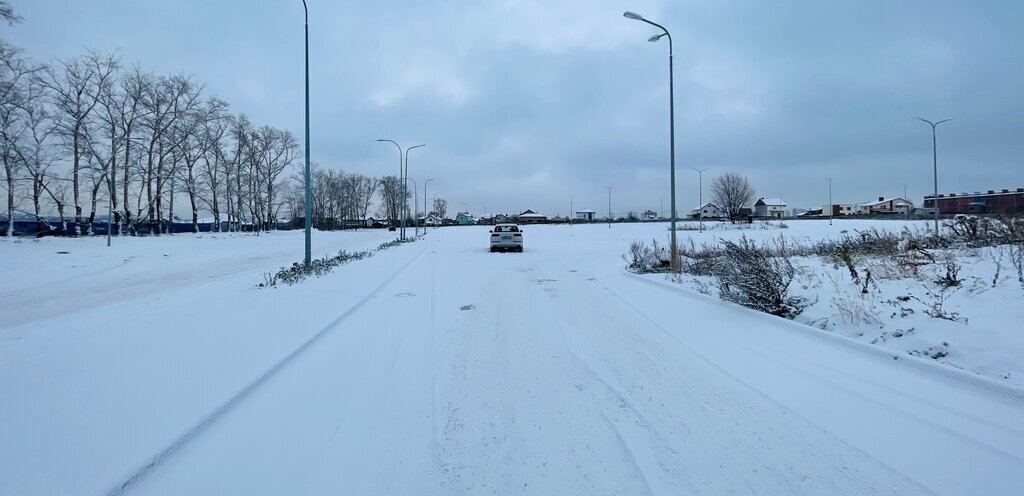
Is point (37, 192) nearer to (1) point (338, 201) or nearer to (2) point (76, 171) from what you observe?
(2) point (76, 171)

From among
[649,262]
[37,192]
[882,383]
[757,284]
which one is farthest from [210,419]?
[37,192]

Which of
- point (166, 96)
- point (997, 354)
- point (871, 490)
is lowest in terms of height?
point (871, 490)

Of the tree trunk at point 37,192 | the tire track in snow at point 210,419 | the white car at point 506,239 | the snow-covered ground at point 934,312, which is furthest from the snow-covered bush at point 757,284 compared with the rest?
the tree trunk at point 37,192

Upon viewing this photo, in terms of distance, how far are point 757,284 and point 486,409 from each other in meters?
5.53

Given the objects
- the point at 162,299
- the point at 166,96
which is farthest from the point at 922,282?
the point at 166,96

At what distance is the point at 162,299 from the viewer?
10000 millimetres

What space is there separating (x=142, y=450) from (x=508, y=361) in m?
3.38

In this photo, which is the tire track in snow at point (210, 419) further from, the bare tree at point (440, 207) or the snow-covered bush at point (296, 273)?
the bare tree at point (440, 207)

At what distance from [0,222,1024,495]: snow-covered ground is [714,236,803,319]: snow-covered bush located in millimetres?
354

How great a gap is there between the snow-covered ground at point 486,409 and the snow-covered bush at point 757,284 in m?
0.35

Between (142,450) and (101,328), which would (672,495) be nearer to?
(142,450)

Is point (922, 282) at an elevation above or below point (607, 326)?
above

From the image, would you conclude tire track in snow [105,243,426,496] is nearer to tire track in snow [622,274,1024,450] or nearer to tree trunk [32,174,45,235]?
tire track in snow [622,274,1024,450]

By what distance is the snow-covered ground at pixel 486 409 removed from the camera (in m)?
2.96
